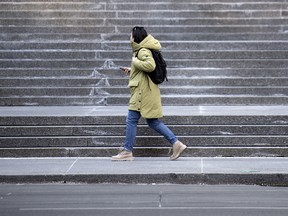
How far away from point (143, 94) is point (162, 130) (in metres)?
0.54

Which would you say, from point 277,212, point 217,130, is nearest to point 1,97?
point 217,130

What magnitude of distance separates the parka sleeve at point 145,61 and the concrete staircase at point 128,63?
4.16 feet

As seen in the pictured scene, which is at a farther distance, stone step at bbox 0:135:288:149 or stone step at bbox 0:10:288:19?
stone step at bbox 0:10:288:19

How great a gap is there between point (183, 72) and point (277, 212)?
5.83 meters

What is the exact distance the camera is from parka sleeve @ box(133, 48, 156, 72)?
30.8ft

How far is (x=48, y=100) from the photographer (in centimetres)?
1242

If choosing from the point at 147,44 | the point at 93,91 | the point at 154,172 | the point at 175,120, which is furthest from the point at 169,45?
the point at 154,172

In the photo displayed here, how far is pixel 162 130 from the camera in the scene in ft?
31.5

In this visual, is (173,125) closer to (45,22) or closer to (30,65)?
(30,65)

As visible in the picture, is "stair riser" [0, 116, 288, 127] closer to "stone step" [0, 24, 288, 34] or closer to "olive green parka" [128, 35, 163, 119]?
"olive green parka" [128, 35, 163, 119]

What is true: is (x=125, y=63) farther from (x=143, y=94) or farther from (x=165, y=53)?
(x=143, y=94)

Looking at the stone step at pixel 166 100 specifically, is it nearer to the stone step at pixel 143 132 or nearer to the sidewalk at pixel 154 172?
the stone step at pixel 143 132

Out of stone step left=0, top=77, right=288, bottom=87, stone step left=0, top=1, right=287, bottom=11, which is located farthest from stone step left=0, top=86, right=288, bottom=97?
stone step left=0, top=1, right=287, bottom=11

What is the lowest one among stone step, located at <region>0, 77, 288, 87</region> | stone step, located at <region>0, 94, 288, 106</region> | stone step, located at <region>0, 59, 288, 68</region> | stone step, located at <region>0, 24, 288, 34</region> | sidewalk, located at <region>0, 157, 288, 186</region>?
sidewalk, located at <region>0, 157, 288, 186</region>
